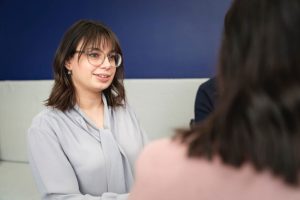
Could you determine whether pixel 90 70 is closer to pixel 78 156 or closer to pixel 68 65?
pixel 68 65

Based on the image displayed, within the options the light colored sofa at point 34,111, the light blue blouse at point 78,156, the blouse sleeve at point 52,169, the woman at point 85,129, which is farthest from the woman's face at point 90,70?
the light colored sofa at point 34,111

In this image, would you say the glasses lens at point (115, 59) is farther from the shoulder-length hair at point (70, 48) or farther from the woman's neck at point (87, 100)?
the woman's neck at point (87, 100)

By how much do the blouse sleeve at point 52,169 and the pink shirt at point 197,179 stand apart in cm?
74

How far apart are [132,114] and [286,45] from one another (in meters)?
1.16

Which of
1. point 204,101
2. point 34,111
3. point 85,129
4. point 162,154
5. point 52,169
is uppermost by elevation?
point 162,154

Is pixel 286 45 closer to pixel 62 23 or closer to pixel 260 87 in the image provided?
pixel 260 87

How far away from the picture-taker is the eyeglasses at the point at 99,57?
1.44 metres

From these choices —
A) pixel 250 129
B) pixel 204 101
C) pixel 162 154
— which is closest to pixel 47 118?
pixel 204 101

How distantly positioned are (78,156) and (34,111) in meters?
1.67

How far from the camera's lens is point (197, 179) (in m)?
0.54

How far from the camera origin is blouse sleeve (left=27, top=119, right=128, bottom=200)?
4.15 ft

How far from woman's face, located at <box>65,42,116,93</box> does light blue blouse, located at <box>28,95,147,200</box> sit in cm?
12

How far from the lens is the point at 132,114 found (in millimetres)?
1633

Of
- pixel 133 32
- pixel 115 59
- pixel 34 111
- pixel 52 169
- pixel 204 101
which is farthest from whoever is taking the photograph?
pixel 34 111
